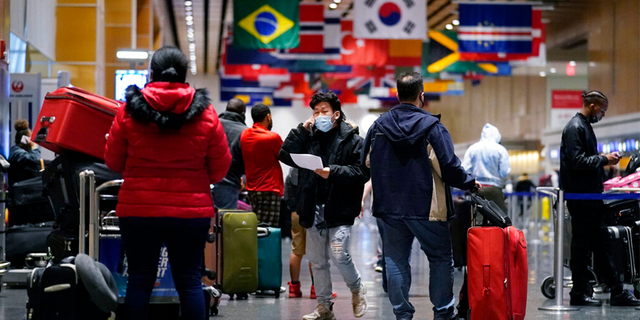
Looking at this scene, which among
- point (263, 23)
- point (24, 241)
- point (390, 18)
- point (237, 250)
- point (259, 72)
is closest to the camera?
point (237, 250)

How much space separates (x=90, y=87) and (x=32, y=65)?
149 cm

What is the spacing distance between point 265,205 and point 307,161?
6.87 feet

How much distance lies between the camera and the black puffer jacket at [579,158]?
6996 mm

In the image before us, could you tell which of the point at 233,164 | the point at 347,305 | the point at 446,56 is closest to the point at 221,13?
the point at 446,56

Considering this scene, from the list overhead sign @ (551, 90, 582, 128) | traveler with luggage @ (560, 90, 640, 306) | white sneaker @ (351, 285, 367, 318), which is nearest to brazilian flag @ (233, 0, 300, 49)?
traveler with luggage @ (560, 90, 640, 306)

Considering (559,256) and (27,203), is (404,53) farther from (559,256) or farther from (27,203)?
(559,256)

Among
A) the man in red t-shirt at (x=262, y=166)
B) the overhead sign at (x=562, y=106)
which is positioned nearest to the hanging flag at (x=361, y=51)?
the overhead sign at (x=562, y=106)

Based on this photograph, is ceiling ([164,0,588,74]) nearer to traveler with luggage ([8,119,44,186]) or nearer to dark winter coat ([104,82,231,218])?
traveler with luggage ([8,119,44,186])

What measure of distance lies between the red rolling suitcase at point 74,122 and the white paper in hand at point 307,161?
1098 mm

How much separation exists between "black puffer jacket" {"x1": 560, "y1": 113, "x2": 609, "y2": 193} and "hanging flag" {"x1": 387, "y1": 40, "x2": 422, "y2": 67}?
575 inches

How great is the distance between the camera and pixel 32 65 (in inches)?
616

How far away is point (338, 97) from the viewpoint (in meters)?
10.8

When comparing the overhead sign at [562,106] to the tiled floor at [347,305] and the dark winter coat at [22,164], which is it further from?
the dark winter coat at [22,164]

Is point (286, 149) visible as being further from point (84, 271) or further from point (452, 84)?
point (452, 84)
